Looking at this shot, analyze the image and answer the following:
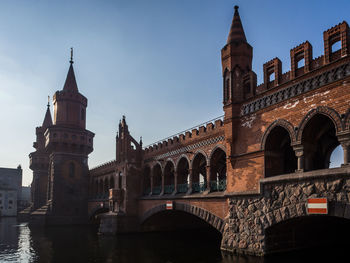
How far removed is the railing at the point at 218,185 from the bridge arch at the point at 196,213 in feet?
4.90

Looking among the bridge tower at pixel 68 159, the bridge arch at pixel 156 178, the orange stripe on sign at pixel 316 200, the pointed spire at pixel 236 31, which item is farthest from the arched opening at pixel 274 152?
the bridge tower at pixel 68 159

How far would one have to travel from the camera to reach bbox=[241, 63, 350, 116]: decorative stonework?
542 inches

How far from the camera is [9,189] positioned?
82.6 meters

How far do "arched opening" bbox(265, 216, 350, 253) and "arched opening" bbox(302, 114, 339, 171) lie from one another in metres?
2.78

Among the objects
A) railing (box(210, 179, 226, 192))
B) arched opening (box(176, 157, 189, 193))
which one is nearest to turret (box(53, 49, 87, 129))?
arched opening (box(176, 157, 189, 193))

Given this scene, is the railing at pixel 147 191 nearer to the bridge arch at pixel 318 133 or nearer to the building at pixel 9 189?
the bridge arch at pixel 318 133

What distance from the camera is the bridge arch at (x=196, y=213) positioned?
20.1m

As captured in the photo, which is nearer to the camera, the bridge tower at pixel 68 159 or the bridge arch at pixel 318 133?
the bridge arch at pixel 318 133

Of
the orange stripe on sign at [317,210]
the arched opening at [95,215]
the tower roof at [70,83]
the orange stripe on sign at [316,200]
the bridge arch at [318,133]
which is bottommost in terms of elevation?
the arched opening at [95,215]

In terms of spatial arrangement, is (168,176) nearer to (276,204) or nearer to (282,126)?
(276,204)

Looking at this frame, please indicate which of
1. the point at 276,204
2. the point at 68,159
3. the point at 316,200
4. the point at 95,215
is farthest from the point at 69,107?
the point at 316,200

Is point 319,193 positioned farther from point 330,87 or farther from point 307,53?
point 307,53

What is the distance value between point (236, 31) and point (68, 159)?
33.9m

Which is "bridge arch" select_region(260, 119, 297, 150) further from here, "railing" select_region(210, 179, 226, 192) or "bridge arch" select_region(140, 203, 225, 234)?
"bridge arch" select_region(140, 203, 225, 234)
